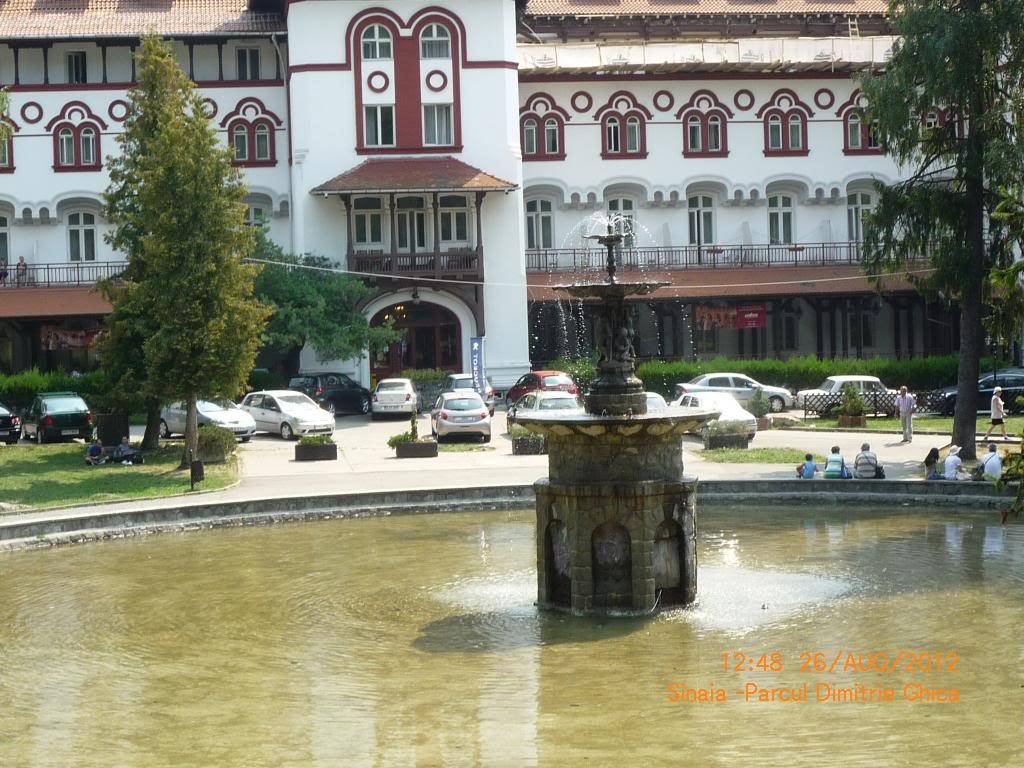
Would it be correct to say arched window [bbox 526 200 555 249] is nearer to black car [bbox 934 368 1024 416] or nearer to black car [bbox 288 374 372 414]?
black car [bbox 288 374 372 414]

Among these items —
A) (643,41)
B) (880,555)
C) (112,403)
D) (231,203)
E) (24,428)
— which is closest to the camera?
(880,555)

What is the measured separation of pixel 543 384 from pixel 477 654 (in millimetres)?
28790

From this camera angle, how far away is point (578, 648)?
1445cm

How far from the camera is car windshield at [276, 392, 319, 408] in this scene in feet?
130

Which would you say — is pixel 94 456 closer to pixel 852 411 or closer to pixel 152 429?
pixel 152 429

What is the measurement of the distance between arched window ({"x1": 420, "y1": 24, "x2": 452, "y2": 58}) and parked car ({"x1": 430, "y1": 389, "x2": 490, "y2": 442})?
18.3 m

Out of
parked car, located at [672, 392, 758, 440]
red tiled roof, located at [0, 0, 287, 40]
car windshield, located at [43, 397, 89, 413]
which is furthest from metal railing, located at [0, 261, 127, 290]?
parked car, located at [672, 392, 758, 440]

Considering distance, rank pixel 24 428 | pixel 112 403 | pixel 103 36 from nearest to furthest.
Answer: pixel 112 403 → pixel 24 428 → pixel 103 36

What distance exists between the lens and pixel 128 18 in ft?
171

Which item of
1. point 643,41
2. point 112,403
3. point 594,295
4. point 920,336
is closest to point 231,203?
point 112,403

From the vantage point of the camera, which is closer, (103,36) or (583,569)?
(583,569)

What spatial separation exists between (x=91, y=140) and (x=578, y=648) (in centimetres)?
4302

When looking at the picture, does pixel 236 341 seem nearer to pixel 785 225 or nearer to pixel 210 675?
pixel 210 675

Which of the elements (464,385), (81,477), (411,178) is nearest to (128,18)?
(411,178)
